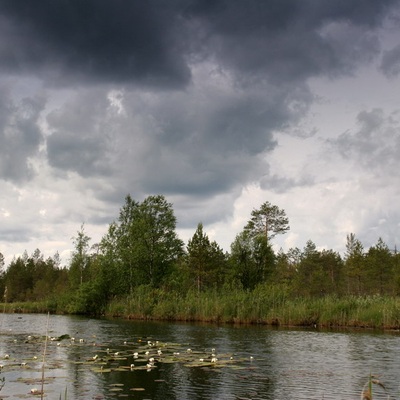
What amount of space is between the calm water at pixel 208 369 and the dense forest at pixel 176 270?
67.5ft

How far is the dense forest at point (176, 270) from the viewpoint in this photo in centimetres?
5406

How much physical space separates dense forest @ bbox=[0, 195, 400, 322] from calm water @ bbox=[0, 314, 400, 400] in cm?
2057

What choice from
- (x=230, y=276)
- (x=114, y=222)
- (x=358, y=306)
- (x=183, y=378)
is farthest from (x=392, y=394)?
(x=114, y=222)

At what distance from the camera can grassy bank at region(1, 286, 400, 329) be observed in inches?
1518

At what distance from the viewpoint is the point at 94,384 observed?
15.0m

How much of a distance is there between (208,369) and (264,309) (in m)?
26.8

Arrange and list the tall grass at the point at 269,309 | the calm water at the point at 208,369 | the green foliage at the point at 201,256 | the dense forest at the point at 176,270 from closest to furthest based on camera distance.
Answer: the calm water at the point at 208,369
the tall grass at the point at 269,309
the dense forest at the point at 176,270
the green foliage at the point at 201,256

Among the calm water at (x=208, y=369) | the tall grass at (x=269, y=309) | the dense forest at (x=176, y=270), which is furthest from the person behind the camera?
the dense forest at (x=176, y=270)

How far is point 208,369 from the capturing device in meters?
17.8

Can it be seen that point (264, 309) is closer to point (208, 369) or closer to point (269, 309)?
point (269, 309)

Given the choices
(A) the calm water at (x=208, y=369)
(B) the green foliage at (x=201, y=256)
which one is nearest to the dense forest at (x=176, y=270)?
(B) the green foliage at (x=201, y=256)

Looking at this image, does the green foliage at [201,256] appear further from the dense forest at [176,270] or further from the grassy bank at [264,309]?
the grassy bank at [264,309]

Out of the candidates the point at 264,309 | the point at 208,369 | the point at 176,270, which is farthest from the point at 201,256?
the point at 208,369

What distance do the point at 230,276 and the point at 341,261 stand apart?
4704 cm
